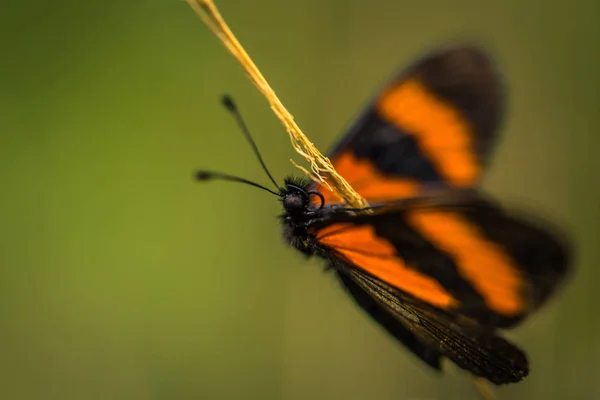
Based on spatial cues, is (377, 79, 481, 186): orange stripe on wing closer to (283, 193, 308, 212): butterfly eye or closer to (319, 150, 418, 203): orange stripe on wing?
(319, 150, 418, 203): orange stripe on wing

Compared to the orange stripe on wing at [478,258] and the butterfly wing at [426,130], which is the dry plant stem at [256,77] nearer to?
the orange stripe on wing at [478,258]

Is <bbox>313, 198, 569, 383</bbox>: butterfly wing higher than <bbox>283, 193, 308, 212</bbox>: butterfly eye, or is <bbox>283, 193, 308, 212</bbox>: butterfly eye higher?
<bbox>283, 193, 308, 212</bbox>: butterfly eye

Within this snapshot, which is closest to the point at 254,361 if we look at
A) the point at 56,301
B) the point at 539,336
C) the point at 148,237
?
the point at 148,237

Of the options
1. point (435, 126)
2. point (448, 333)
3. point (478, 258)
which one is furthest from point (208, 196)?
point (478, 258)

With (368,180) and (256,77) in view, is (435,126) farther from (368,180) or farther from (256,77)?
(256,77)

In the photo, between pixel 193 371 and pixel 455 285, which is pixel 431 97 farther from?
pixel 193 371

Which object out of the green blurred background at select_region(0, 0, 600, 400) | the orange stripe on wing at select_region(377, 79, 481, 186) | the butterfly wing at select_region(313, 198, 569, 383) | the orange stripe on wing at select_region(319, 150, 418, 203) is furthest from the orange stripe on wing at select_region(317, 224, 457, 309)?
the green blurred background at select_region(0, 0, 600, 400)

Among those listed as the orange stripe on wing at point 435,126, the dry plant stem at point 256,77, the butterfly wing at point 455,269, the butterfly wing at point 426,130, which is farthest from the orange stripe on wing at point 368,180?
the dry plant stem at point 256,77
